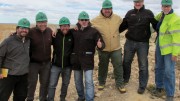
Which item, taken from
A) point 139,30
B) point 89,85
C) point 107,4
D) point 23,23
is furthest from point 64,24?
point 139,30

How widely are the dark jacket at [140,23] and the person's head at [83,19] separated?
134cm

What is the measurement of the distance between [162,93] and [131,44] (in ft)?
6.01

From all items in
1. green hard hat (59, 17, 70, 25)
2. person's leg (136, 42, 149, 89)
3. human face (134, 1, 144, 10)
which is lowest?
person's leg (136, 42, 149, 89)

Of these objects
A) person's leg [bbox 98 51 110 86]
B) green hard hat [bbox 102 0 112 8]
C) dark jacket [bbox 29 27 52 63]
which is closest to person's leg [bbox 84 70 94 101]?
person's leg [bbox 98 51 110 86]

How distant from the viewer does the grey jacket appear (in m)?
7.26

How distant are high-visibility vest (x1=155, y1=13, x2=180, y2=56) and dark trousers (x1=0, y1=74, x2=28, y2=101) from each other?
11.7ft

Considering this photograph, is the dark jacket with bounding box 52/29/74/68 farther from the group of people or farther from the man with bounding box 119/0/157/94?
the man with bounding box 119/0/157/94

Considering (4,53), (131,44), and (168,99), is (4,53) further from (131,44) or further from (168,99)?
(168,99)

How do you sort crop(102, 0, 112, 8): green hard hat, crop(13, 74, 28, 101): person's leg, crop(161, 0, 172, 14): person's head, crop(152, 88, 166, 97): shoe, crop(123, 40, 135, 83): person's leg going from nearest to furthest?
crop(13, 74, 28, 101): person's leg → crop(161, 0, 172, 14): person's head → crop(102, 0, 112, 8): green hard hat → crop(123, 40, 135, 83): person's leg → crop(152, 88, 166, 97): shoe

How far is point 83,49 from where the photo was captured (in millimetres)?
8297

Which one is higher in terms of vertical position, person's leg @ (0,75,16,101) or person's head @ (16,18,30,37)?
person's head @ (16,18,30,37)

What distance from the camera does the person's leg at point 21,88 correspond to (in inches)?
302

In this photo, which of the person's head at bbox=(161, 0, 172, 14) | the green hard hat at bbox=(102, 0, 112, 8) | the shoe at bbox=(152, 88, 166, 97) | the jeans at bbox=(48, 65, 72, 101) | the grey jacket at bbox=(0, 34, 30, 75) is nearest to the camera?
the grey jacket at bbox=(0, 34, 30, 75)

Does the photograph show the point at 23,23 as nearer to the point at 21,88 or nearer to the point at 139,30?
the point at 21,88
